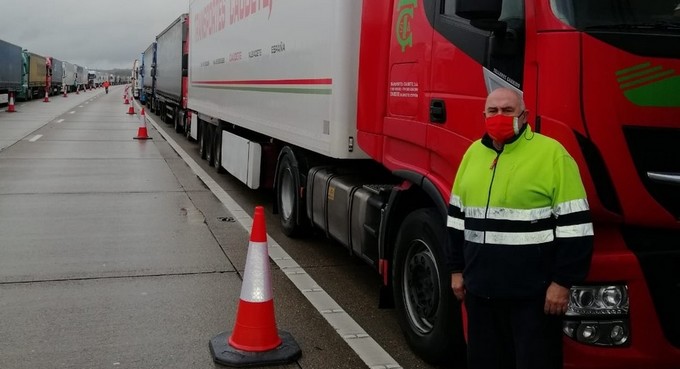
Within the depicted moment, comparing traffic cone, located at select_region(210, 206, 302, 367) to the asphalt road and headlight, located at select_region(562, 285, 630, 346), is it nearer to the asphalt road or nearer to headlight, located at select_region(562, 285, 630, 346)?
the asphalt road

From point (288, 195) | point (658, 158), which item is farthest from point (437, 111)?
point (288, 195)

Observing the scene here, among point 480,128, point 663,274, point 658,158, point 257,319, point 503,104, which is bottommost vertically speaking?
point 257,319

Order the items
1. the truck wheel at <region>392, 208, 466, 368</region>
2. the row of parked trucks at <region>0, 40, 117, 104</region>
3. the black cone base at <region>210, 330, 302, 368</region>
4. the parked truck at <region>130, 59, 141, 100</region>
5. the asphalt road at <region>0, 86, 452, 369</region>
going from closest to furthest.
Result: the truck wheel at <region>392, 208, 466, 368</region>, the black cone base at <region>210, 330, 302, 368</region>, the asphalt road at <region>0, 86, 452, 369</region>, the row of parked trucks at <region>0, 40, 117, 104</region>, the parked truck at <region>130, 59, 141, 100</region>

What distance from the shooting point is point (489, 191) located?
3053 mm

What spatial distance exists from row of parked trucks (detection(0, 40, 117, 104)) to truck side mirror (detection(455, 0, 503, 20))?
41.1 metres

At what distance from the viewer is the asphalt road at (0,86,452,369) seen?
466cm

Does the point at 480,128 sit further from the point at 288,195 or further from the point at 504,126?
the point at 288,195

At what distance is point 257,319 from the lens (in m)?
4.45

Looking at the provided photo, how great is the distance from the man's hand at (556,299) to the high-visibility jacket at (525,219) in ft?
0.10

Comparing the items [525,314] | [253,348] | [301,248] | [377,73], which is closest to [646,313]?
[525,314]

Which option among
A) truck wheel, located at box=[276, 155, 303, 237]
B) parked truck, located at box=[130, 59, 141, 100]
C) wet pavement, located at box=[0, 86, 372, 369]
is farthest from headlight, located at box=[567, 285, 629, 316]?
parked truck, located at box=[130, 59, 141, 100]

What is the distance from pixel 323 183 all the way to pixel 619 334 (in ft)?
12.3

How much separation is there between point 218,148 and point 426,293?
936cm

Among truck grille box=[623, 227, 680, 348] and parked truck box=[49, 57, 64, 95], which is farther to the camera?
parked truck box=[49, 57, 64, 95]
